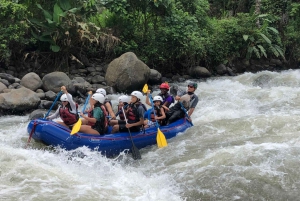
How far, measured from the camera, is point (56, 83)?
1002 cm

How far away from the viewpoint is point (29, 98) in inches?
353

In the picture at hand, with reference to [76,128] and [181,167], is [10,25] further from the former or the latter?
[181,167]

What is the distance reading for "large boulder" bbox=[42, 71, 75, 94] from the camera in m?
9.98

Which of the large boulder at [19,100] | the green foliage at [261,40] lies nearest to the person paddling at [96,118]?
the large boulder at [19,100]

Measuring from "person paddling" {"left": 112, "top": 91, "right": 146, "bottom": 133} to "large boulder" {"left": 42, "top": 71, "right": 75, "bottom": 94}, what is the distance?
3.86m

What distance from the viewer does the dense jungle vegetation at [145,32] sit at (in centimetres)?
1107

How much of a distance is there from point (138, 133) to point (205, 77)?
23.2ft

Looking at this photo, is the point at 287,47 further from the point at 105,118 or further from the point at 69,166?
the point at 69,166

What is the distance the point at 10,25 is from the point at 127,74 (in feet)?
11.4

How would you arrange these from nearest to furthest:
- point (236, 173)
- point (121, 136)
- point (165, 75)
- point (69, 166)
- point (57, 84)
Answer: point (236, 173)
point (69, 166)
point (121, 136)
point (57, 84)
point (165, 75)

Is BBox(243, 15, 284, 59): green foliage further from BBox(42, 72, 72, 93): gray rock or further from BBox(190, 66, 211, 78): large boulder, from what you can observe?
BBox(42, 72, 72, 93): gray rock

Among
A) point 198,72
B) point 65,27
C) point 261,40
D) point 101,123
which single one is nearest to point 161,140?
point 101,123

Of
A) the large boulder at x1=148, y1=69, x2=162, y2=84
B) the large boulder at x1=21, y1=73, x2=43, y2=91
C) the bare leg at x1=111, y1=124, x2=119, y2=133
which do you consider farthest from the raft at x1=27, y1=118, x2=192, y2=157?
Answer: the large boulder at x1=148, y1=69, x2=162, y2=84

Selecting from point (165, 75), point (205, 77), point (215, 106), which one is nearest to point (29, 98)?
point (215, 106)
